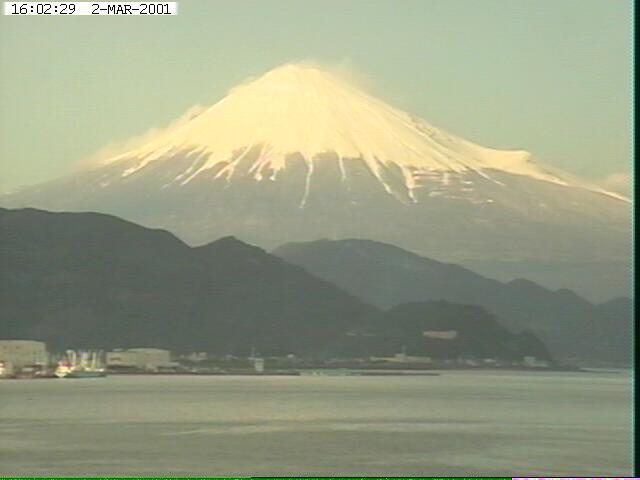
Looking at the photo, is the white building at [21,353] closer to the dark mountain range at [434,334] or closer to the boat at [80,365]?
the boat at [80,365]

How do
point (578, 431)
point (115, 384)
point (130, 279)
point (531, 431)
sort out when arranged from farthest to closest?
1. point (115, 384)
2. point (130, 279)
3. point (531, 431)
4. point (578, 431)

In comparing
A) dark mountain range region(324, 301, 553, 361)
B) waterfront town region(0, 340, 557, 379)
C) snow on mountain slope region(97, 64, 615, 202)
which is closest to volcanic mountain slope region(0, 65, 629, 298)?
snow on mountain slope region(97, 64, 615, 202)

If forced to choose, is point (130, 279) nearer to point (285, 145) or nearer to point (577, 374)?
point (285, 145)

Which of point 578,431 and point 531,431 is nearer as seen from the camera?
point 578,431

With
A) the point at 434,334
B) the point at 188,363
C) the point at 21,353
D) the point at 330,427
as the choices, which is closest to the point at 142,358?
the point at 188,363

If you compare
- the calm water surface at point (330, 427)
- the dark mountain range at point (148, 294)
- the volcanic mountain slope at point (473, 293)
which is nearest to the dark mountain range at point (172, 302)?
the dark mountain range at point (148, 294)

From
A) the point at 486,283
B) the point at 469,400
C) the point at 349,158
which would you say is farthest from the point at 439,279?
the point at 469,400
